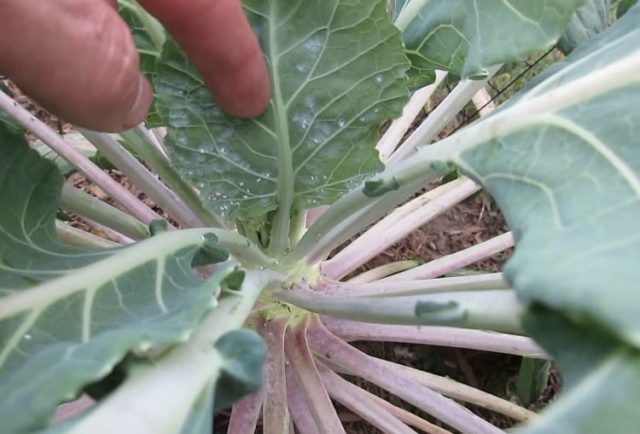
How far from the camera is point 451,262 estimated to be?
3.70 feet

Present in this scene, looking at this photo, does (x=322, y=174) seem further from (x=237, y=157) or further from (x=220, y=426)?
(x=220, y=426)

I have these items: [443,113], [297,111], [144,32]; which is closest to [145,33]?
[144,32]

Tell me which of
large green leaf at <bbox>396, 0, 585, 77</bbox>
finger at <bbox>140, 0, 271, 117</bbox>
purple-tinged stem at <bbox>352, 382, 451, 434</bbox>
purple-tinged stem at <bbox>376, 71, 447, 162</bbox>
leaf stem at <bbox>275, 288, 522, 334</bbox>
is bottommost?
purple-tinged stem at <bbox>352, 382, 451, 434</bbox>

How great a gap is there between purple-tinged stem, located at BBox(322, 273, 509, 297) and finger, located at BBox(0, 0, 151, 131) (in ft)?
1.40

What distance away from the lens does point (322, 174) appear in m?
0.81

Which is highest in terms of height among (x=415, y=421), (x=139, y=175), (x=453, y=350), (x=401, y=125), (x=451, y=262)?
(x=401, y=125)

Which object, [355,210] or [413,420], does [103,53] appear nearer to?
[355,210]

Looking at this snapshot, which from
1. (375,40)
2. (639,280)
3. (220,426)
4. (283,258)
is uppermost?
(375,40)

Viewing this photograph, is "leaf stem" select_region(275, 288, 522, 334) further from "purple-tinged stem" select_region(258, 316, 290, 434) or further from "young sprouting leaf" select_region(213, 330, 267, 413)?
"purple-tinged stem" select_region(258, 316, 290, 434)

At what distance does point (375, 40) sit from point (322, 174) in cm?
17

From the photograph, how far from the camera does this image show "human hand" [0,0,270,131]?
487 millimetres

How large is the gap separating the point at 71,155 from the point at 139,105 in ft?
1.51

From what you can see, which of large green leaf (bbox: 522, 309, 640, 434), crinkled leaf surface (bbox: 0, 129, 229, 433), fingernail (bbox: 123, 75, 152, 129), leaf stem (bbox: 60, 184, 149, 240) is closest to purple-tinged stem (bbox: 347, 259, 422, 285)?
leaf stem (bbox: 60, 184, 149, 240)

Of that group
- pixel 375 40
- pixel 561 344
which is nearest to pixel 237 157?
pixel 375 40
